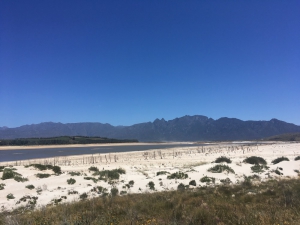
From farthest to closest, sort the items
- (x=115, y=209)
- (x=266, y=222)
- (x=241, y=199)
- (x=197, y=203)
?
(x=241, y=199), (x=197, y=203), (x=115, y=209), (x=266, y=222)

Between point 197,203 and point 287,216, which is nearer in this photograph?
point 287,216

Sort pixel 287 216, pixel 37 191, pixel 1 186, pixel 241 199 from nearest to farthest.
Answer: pixel 287 216 < pixel 241 199 < pixel 37 191 < pixel 1 186

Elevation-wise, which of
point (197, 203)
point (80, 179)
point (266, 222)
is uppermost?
point (266, 222)

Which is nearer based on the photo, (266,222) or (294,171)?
(266,222)

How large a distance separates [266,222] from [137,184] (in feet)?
45.0

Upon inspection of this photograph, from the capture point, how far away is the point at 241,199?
9.88 metres

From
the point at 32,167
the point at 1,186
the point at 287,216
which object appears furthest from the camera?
the point at 32,167

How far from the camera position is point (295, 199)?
8656 mm

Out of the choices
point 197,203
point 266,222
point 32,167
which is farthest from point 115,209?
point 32,167

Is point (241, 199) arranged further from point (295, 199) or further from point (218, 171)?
point (218, 171)

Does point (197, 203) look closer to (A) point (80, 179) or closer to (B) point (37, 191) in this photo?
(B) point (37, 191)

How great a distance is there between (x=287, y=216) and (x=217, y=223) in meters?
1.85

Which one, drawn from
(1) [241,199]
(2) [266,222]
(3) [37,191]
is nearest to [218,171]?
(1) [241,199]

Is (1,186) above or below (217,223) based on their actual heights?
below
